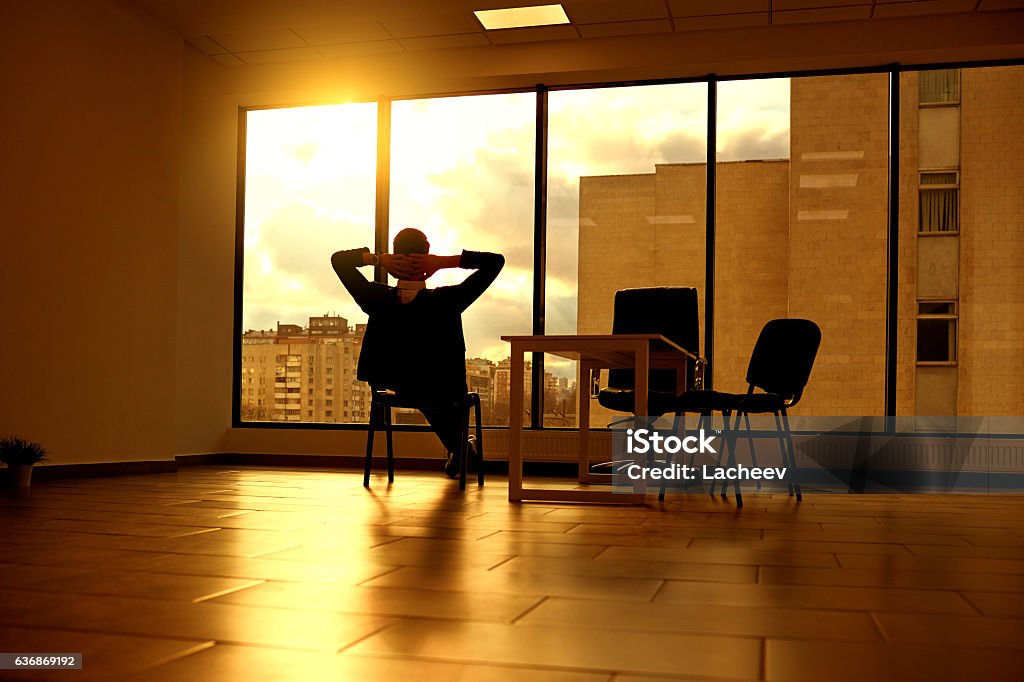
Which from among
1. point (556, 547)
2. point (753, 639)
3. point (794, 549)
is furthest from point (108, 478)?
point (753, 639)

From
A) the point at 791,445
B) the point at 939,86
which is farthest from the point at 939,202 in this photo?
the point at 791,445

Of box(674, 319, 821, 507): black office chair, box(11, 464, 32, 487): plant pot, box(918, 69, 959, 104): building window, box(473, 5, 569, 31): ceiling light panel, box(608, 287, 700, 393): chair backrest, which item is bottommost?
box(11, 464, 32, 487): plant pot

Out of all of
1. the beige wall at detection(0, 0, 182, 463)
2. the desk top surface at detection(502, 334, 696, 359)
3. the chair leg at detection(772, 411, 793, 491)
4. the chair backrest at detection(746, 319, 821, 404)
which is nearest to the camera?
the desk top surface at detection(502, 334, 696, 359)

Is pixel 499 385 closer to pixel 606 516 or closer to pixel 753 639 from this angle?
pixel 606 516

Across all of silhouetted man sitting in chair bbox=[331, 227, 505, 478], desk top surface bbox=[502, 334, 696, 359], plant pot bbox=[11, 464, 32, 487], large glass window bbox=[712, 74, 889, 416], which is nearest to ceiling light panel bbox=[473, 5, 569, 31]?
large glass window bbox=[712, 74, 889, 416]

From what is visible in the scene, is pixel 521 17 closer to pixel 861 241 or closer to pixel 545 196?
pixel 545 196

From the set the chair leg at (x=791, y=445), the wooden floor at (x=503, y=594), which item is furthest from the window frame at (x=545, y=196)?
the wooden floor at (x=503, y=594)

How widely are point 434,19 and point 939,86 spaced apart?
11.1 ft

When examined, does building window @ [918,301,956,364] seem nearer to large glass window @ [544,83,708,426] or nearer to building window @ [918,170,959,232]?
building window @ [918,170,959,232]

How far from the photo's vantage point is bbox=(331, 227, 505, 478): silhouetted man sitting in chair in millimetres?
4805

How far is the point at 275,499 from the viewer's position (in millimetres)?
4102

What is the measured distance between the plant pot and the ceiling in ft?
9.66

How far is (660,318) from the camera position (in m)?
5.79

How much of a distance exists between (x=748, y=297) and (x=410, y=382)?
9.10ft
